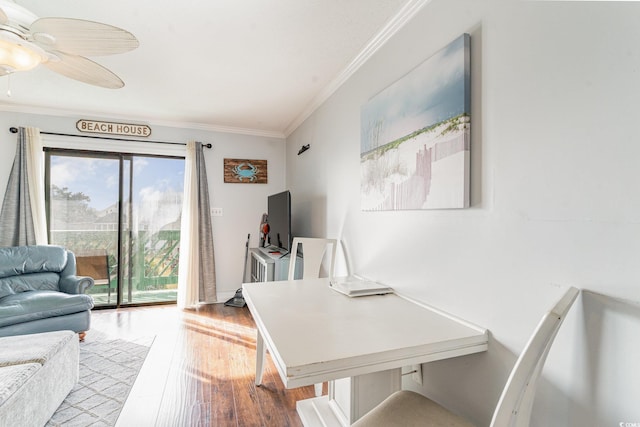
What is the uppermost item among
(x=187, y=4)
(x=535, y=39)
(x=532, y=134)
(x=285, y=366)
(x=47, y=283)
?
(x=187, y=4)

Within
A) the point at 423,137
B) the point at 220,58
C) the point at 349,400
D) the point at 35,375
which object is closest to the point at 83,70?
the point at 220,58

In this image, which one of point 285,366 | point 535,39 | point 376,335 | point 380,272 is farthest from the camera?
point 380,272

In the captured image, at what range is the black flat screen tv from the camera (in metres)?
3.09

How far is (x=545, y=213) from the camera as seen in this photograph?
3.26 feet

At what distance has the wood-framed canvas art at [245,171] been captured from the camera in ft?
13.8

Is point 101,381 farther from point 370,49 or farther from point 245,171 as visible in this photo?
point 370,49

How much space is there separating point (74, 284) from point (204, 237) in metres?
1.41

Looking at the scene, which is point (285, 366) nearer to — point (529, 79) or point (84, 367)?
point (529, 79)

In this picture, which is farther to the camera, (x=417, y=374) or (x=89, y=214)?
(x=89, y=214)

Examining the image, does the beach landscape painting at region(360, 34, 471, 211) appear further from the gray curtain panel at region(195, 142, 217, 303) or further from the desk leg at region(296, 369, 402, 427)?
the gray curtain panel at region(195, 142, 217, 303)

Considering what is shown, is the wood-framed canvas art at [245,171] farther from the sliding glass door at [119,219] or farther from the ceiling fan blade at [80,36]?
the ceiling fan blade at [80,36]

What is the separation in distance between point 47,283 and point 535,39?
418 cm

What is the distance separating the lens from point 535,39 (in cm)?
103

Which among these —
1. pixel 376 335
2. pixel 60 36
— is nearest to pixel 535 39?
pixel 376 335
